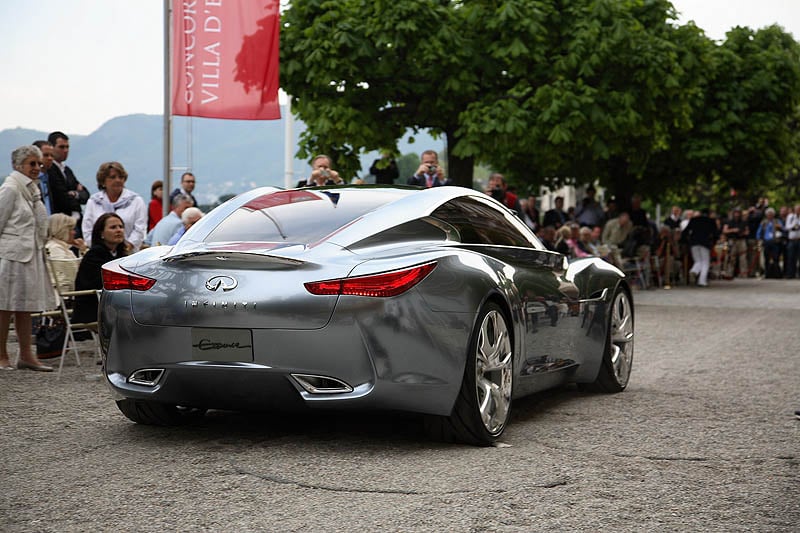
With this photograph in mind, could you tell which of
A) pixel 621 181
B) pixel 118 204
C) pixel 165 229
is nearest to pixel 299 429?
pixel 118 204

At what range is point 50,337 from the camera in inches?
463

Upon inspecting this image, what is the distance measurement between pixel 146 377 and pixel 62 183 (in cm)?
790

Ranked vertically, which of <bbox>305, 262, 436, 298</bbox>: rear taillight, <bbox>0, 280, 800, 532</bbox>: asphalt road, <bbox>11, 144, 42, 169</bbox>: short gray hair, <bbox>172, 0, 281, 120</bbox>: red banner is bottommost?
<bbox>0, 280, 800, 532</bbox>: asphalt road

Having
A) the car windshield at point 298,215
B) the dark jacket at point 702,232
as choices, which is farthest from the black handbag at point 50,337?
the dark jacket at point 702,232

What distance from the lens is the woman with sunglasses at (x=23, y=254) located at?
10.6 metres

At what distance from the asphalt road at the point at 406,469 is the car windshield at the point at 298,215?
1.08 m

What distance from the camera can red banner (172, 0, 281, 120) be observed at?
47.4 feet

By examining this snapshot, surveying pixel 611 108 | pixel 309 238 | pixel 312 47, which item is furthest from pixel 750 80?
pixel 309 238

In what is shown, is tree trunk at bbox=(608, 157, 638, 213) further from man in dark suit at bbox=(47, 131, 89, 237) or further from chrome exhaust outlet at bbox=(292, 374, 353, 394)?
chrome exhaust outlet at bbox=(292, 374, 353, 394)

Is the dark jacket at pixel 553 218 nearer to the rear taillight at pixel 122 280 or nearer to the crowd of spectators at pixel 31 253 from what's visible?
the crowd of spectators at pixel 31 253

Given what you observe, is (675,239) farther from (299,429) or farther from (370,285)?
(370,285)

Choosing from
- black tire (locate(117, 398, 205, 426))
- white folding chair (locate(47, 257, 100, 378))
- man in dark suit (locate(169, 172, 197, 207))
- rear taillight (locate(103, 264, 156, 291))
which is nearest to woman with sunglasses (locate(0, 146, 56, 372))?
white folding chair (locate(47, 257, 100, 378))

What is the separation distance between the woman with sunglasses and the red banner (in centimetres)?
370

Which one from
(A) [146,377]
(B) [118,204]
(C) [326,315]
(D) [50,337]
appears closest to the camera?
(C) [326,315]
